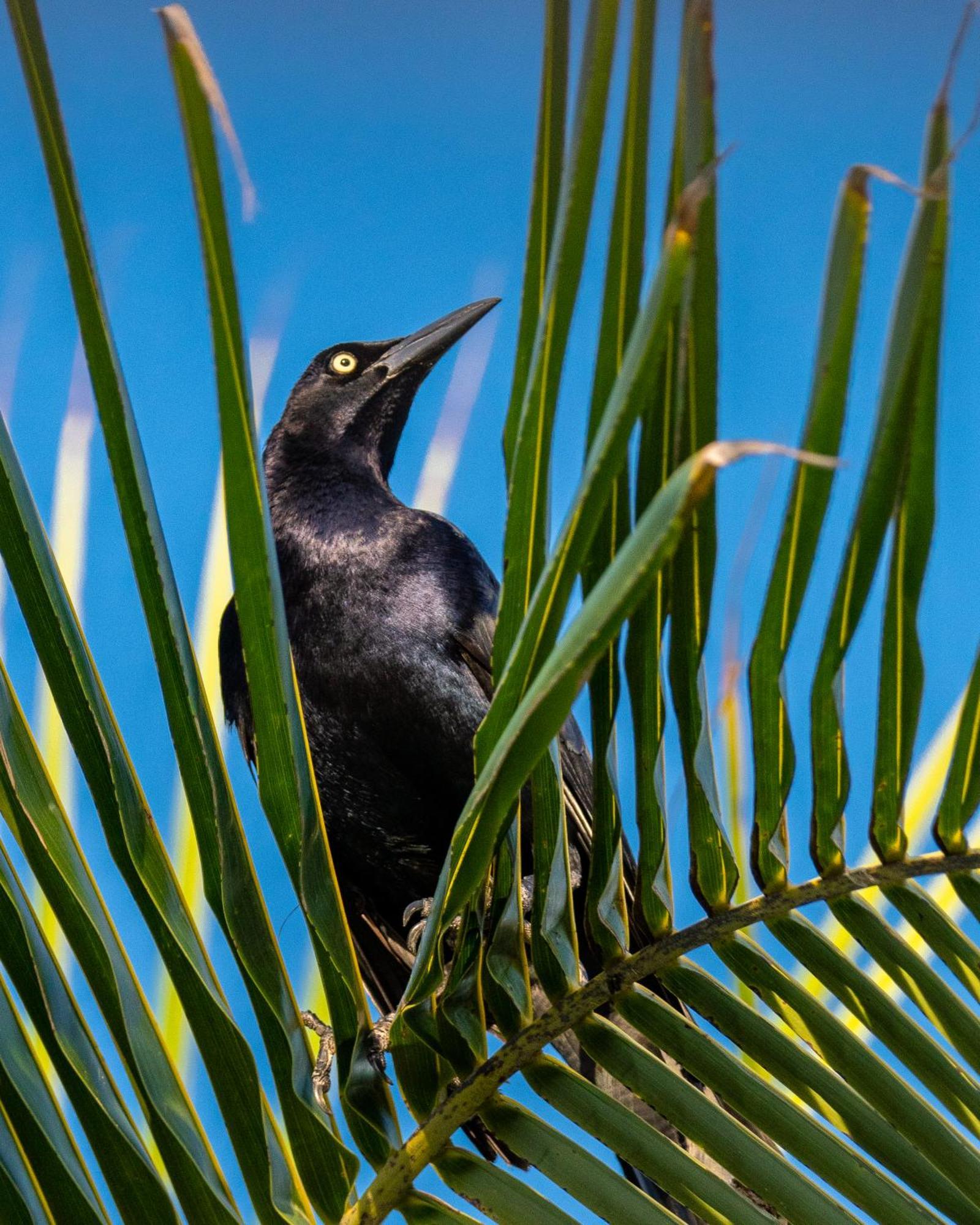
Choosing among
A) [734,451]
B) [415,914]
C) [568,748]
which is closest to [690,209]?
[734,451]

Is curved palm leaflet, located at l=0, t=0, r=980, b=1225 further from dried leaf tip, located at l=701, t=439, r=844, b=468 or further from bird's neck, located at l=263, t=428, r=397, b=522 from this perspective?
bird's neck, located at l=263, t=428, r=397, b=522

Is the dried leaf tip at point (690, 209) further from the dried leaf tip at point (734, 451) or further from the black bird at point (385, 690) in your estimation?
the black bird at point (385, 690)

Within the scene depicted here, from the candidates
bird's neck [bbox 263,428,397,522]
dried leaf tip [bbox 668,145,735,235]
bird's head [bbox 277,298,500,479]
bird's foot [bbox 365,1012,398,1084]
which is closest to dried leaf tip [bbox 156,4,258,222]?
dried leaf tip [bbox 668,145,735,235]

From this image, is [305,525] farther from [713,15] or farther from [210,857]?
[713,15]

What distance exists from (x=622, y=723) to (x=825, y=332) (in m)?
3.84

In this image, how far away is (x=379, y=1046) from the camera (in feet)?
3.34

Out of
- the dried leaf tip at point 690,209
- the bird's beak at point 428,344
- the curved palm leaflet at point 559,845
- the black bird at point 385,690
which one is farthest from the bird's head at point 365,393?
the dried leaf tip at point 690,209

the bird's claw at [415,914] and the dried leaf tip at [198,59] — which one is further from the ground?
the dried leaf tip at [198,59]

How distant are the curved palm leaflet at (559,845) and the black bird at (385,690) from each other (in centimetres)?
115

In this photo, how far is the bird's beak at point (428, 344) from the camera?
8.86ft

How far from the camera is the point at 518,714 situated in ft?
1.97

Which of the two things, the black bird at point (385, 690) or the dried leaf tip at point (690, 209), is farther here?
the black bird at point (385, 690)

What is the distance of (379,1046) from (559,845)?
25 cm

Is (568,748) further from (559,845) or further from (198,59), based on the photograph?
(198,59)
